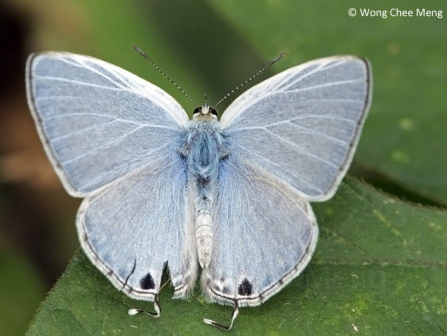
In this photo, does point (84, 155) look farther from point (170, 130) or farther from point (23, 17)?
point (23, 17)

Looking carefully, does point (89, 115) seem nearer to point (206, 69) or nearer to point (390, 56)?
point (390, 56)

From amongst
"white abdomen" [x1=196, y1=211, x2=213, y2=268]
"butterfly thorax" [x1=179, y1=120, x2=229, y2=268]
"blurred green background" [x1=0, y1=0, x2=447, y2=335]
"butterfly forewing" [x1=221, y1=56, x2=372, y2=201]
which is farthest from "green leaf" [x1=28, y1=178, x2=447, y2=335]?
"butterfly forewing" [x1=221, y1=56, x2=372, y2=201]

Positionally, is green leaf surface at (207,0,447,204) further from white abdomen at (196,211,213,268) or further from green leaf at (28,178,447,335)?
white abdomen at (196,211,213,268)

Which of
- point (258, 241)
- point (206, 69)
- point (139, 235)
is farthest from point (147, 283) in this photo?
point (206, 69)

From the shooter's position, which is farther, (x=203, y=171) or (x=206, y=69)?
(x=206, y=69)

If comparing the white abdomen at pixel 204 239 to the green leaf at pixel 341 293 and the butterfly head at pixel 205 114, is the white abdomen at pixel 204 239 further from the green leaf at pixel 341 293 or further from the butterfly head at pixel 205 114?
the butterfly head at pixel 205 114

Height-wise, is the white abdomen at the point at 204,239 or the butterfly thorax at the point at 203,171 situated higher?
the butterfly thorax at the point at 203,171

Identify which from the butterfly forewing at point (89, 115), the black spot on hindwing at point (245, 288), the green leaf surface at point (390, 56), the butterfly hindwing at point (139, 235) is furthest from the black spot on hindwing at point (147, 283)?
the green leaf surface at point (390, 56)
